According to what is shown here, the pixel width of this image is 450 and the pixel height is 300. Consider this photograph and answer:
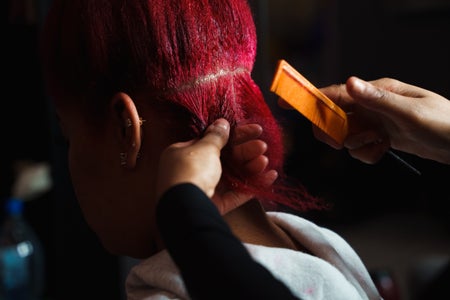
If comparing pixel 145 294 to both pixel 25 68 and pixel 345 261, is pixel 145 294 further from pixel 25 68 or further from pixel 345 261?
pixel 25 68

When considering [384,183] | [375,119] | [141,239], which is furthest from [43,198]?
[384,183]

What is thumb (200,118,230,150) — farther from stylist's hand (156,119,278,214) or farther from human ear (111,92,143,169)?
human ear (111,92,143,169)

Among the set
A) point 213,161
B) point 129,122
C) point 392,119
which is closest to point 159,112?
point 129,122

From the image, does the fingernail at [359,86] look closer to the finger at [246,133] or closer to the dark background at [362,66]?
the finger at [246,133]

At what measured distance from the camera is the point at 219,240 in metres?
0.64

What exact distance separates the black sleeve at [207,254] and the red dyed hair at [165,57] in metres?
0.22

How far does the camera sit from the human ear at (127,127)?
0.84 metres

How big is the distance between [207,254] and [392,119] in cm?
Result: 51

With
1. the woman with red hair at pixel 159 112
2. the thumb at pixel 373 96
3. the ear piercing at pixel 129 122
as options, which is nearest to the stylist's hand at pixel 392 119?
the thumb at pixel 373 96

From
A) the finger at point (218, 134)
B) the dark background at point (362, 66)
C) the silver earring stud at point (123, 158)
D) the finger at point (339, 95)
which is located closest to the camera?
the finger at point (218, 134)

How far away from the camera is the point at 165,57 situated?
834 mm

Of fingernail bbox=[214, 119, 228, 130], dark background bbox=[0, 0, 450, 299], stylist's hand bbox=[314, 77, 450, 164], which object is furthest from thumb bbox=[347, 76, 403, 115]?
dark background bbox=[0, 0, 450, 299]

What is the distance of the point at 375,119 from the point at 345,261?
26cm

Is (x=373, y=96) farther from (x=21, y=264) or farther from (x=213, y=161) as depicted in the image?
(x=21, y=264)
